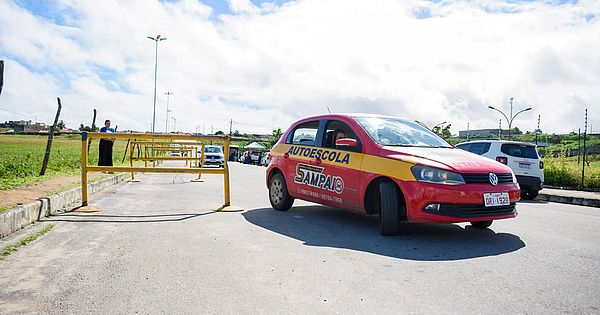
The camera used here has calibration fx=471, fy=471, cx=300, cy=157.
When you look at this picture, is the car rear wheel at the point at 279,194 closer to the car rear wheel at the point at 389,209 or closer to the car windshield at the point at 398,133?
the car windshield at the point at 398,133

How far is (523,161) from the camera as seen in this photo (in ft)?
40.5

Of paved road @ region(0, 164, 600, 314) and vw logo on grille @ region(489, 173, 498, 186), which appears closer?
paved road @ region(0, 164, 600, 314)

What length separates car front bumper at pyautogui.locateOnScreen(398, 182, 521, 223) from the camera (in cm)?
530

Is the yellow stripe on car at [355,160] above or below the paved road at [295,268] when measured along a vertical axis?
above

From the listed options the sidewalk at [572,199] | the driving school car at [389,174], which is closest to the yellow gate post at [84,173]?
the driving school car at [389,174]

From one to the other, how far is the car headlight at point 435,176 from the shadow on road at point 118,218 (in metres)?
3.47

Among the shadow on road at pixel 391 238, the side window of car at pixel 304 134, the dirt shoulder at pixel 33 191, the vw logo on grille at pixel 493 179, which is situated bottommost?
the shadow on road at pixel 391 238

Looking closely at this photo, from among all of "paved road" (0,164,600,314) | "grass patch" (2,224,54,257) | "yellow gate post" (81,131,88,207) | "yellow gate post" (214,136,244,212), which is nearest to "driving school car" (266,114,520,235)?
"paved road" (0,164,600,314)

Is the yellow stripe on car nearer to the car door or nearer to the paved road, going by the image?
the car door

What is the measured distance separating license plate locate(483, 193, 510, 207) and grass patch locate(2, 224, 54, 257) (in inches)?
199

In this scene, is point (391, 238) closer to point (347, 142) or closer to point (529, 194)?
point (347, 142)

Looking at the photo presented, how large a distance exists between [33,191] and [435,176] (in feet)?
21.3

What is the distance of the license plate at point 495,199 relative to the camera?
5.42 meters

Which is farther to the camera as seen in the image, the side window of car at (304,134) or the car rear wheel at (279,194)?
the car rear wheel at (279,194)
